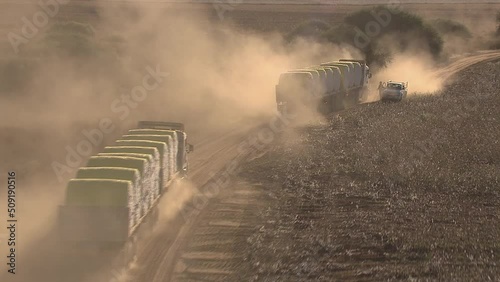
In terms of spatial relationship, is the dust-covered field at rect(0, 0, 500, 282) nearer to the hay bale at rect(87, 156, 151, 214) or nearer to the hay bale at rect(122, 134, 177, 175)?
the hay bale at rect(87, 156, 151, 214)

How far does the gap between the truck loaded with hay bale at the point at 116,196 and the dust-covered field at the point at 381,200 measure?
287 centimetres

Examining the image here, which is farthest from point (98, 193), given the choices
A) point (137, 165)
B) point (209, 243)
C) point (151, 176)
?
point (209, 243)

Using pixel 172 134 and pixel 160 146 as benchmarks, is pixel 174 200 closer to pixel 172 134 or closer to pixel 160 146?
pixel 172 134

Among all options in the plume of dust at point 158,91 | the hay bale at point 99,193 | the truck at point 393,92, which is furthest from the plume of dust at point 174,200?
the truck at point 393,92

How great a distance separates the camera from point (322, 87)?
38656 mm

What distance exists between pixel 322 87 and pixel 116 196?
24708 mm

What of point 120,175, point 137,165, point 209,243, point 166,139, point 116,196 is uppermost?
point 166,139

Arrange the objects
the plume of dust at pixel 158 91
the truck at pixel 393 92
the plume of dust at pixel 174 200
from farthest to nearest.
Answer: the truck at pixel 393 92 → the plume of dust at pixel 158 91 → the plume of dust at pixel 174 200

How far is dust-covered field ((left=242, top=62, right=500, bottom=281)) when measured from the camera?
619 inches

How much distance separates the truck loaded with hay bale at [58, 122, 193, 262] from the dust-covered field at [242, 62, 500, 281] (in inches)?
113

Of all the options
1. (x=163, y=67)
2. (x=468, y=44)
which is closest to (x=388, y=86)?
(x=163, y=67)

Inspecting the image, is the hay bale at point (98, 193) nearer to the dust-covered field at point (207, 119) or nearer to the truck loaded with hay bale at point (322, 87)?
the dust-covered field at point (207, 119)

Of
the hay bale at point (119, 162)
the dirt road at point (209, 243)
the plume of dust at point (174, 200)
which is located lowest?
the dirt road at point (209, 243)

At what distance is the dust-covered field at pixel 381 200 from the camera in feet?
51.6
